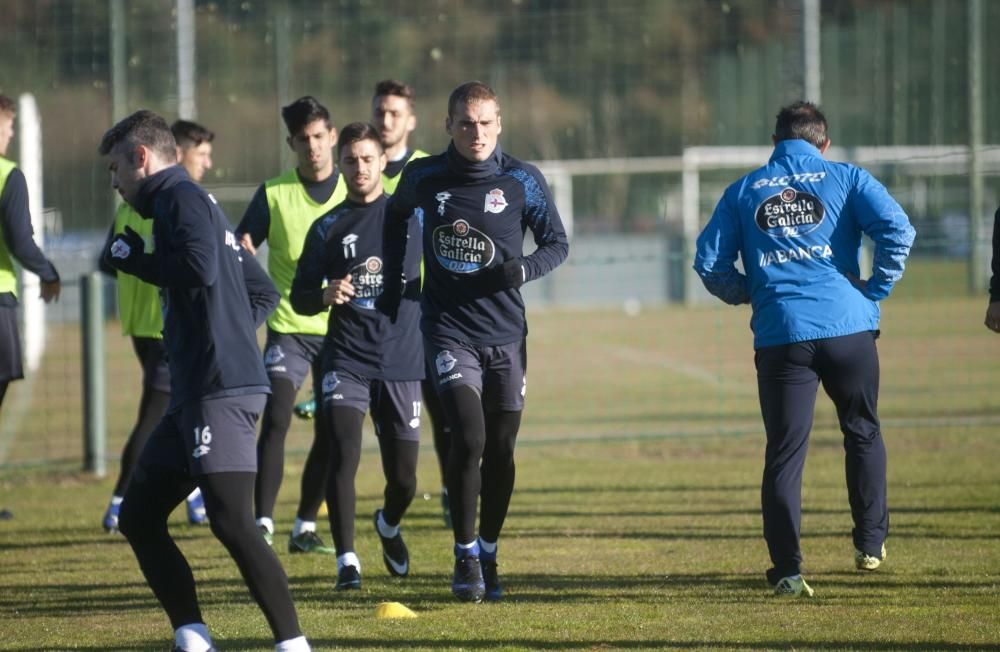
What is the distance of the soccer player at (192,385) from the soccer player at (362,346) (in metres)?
1.85

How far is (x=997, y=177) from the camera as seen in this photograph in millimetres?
20438

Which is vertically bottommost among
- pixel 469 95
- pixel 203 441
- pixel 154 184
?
pixel 203 441

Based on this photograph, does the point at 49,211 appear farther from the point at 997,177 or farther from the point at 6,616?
the point at 997,177

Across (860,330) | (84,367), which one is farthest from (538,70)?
(860,330)

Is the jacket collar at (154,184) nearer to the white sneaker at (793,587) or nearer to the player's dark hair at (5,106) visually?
the player's dark hair at (5,106)

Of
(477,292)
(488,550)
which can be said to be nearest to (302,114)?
(477,292)

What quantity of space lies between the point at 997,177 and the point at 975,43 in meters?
5.21

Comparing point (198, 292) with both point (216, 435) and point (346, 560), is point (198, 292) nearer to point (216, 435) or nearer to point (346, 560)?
point (216, 435)

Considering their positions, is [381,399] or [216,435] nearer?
[216,435]

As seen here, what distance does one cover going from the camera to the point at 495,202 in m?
6.91

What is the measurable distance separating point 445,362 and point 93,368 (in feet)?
20.1

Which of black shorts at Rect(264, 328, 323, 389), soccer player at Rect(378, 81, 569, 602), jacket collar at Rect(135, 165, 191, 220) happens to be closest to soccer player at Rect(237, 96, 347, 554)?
black shorts at Rect(264, 328, 323, 389)

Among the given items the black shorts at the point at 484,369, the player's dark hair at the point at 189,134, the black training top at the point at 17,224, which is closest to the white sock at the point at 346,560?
the black shorts at the point at 484,369

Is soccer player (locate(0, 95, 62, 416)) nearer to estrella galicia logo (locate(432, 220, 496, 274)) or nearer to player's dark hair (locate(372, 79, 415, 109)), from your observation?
player's dark hair (locate(372, 79, 415, 109))
